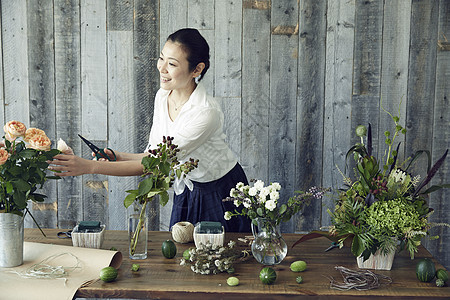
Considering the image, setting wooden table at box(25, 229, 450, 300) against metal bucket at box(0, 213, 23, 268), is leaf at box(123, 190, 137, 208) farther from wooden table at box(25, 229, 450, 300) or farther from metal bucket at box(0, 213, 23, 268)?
metal bucket at box(0, 213, 23, 268)

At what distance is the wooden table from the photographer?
1.58 m

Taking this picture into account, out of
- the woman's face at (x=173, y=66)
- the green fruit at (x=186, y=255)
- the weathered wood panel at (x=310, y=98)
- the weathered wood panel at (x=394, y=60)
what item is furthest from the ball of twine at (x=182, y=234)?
the weathered wood panel at (x=394, y=60)

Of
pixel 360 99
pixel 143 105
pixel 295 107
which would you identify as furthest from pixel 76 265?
pixel 360 99

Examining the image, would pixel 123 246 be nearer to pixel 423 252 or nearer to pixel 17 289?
pixel 17 289

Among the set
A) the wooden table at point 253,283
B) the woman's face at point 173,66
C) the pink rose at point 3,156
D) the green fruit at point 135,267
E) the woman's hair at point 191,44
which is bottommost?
the wooden table at point 253,283

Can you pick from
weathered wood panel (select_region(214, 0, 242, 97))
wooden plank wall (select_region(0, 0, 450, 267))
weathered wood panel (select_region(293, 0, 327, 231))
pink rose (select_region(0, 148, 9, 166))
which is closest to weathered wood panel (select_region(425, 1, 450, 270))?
wooden plank wall (select_region(0, 0, 450, 267))

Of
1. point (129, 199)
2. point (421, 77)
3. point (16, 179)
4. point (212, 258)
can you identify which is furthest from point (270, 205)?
point (421, 77)

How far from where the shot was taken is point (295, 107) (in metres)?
3.18

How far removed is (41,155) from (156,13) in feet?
5.51

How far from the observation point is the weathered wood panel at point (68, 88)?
3.18m

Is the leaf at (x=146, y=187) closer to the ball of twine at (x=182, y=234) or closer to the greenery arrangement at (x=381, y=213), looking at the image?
the ball of twine at (x=182, y=234)

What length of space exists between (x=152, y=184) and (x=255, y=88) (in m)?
1.54

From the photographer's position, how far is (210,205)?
2547mm

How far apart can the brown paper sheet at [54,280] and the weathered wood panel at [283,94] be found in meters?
1.63
